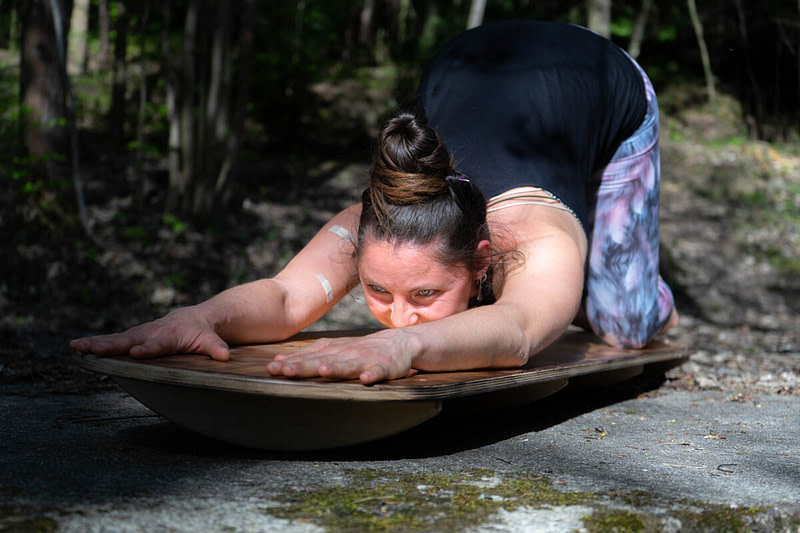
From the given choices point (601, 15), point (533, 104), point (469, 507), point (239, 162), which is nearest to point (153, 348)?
point (469, 507)

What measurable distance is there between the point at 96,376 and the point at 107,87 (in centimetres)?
940

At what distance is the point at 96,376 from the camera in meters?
3.45

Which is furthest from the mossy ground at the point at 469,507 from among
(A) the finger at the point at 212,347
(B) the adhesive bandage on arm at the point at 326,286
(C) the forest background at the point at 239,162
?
(C) the forest background at the point at 239,162

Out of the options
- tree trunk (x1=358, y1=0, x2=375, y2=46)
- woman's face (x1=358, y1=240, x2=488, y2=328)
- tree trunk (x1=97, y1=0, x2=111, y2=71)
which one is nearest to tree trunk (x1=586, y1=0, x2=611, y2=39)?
woman's face (x1=358, y1=240, x2=488, y2=328)

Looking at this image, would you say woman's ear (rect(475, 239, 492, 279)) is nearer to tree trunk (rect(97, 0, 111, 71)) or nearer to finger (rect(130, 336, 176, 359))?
finger (rect(130, 336, 176, 359))

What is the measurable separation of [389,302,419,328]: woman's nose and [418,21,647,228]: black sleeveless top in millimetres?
555

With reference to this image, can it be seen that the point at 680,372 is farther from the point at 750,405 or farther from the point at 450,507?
the point at 450,507

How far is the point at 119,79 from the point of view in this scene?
27.7 ft

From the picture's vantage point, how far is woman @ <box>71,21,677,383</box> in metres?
2.08

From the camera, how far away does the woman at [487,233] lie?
81.8 inches

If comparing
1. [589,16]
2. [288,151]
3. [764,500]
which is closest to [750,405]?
[764,500]

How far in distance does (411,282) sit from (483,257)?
0.90 ft

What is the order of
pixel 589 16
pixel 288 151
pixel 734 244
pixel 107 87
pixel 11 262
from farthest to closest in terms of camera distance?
1. pixel 107 87
2. pixel 288 151
3. pixel 734 244
4. pixel 589 16
5. pixel 11 262

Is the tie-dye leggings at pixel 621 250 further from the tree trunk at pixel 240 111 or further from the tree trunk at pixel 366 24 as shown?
the tree trunk at pixel 366 24
